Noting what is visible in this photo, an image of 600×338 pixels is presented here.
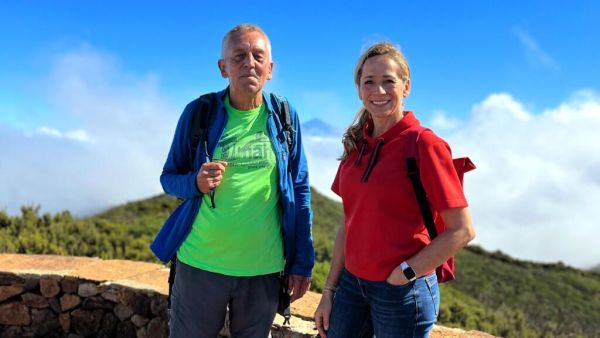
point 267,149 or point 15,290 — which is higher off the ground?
point 267,149

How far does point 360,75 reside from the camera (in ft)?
7.42

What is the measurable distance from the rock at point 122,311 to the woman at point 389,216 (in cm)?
248

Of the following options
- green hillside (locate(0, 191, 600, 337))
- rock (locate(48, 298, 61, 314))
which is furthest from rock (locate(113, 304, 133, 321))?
green hillside (locate(0, 191, 600, 337))

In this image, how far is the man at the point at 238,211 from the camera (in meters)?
2.43

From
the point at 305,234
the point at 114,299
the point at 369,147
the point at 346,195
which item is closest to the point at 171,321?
the point at 305,234

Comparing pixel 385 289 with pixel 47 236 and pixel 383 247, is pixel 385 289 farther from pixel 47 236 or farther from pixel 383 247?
pixel 47 236

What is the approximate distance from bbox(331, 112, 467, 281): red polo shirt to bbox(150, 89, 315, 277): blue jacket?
1.54ft

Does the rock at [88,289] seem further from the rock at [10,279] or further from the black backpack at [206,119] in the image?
the black backpack at [206,119]

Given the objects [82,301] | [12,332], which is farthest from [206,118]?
[12,332]

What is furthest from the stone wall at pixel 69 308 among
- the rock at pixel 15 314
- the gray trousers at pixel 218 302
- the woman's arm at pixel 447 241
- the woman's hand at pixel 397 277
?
the woman's arm at pixel 447 241

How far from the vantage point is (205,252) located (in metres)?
2.46

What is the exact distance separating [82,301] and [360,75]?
134 inches

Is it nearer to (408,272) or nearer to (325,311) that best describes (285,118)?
(325,311)

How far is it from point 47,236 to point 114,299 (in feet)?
13.2
